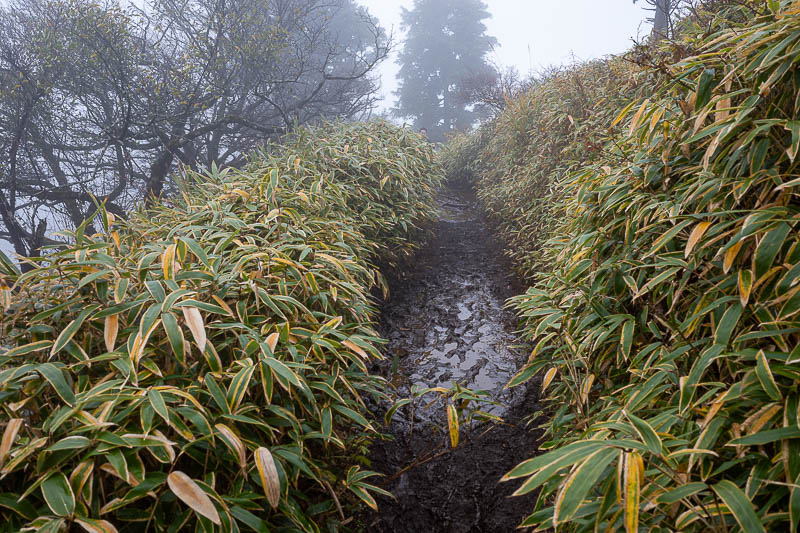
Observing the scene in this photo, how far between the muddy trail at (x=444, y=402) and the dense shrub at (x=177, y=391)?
29cm

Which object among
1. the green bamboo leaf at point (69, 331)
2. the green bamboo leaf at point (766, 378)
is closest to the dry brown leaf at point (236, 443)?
the green bamboo leaf at point (69, 331)

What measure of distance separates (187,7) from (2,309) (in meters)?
6.67

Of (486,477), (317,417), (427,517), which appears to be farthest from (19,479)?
(486,477)

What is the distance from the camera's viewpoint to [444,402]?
7.00 ft

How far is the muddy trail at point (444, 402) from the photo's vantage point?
60.9 inches

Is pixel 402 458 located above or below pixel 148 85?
below

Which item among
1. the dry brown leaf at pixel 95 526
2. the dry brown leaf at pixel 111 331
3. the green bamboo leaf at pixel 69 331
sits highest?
the green bamboo leaf at pixel 69 331

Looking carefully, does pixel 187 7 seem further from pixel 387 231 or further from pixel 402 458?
pixel 402 458

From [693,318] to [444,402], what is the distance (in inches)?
52.0

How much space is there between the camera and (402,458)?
1787 mm

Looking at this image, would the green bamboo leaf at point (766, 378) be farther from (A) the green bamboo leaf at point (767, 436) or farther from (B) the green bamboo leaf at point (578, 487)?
(B) the green bamboo leaf at point (578, 487)

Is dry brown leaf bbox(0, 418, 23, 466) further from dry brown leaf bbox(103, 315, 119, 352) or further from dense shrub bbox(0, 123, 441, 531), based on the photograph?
dry brown leaf bbox(103, 315, 119, 352)

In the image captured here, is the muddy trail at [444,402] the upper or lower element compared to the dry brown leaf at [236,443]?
lower

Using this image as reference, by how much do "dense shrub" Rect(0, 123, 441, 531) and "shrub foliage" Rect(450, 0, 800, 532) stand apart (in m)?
0.68
